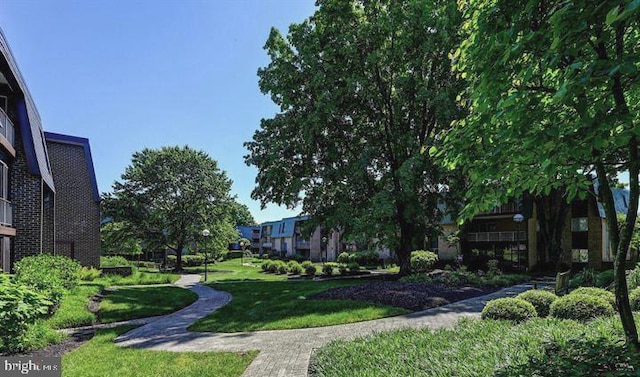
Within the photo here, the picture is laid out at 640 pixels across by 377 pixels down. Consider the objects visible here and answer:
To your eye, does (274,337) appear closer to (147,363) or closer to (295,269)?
(147,363)

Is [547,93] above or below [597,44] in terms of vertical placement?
below

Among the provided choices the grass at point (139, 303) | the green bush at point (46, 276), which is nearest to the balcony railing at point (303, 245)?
the grass at point (139, 303)

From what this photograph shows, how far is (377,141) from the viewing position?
21422 millimetres

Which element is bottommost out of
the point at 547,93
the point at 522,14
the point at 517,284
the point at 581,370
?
the point at 517,284

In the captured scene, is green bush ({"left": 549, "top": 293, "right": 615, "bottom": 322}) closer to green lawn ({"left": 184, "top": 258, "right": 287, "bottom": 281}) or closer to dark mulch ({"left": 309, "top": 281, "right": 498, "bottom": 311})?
dark mulch ({"left": 309, "top": 281, "right": 498, "bottom": 311})

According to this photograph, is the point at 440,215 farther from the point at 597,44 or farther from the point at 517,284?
the point at 597,44

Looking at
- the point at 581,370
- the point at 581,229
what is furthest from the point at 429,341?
the point at 581,229

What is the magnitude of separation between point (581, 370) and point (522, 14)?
121 inches

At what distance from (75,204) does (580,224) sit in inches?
1352

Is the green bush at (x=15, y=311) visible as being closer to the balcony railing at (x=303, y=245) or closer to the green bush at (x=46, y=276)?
the green bush at (x=46, y=276)

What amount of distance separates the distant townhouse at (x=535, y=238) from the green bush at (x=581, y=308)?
19852 mm

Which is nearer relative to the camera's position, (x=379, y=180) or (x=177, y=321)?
(x=177, y=321)

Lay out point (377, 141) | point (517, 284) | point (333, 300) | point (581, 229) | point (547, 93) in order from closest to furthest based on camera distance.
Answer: point (547, 93) → point (333, 300) → point (517, 284) → point (377, 141) → point (581, 229)

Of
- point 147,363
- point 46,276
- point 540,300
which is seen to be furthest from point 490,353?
point 46,276
